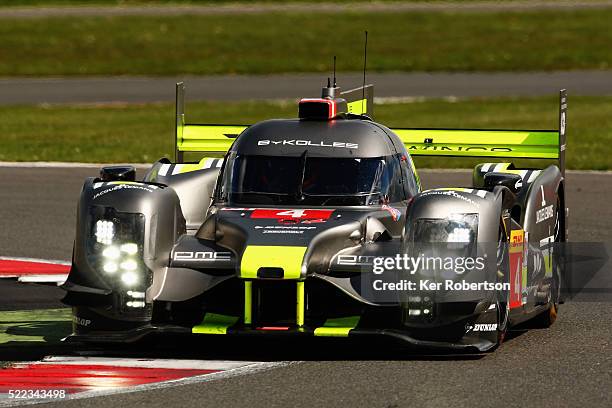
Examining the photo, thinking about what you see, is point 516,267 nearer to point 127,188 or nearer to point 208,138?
point 127,188

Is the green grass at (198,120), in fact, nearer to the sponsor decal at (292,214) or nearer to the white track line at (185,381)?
the sponsor decal at (292,214)

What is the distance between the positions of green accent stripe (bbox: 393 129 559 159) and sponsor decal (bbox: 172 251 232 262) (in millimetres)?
3400

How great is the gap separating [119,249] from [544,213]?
3103 mm

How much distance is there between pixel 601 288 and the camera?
11641 mm

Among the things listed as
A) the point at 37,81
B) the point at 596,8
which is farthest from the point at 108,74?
the point at 596,8

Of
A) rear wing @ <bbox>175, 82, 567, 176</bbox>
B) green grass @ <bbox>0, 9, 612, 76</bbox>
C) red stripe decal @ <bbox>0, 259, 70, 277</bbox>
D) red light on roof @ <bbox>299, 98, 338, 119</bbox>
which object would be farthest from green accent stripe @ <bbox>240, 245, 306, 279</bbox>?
green grass @ <bbox>0, 9, 612, 76</bbox>

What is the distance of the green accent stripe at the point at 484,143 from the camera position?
38.8ft

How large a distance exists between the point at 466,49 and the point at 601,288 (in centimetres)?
2742

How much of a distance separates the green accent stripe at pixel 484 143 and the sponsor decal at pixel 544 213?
135 centimetres

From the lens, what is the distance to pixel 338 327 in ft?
27.9

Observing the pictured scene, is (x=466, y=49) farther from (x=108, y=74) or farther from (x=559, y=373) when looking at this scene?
(x=559, y=373)

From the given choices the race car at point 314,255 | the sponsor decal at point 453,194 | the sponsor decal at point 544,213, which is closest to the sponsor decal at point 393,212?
the race car at point 314,255

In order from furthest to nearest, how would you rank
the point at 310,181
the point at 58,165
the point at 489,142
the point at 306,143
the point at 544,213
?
the point at 58,165 → the point at 489,142 → the point at 544,213 → the point at 306,143 → the point at 310,181

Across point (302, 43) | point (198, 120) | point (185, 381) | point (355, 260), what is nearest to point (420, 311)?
point (355, 260)
